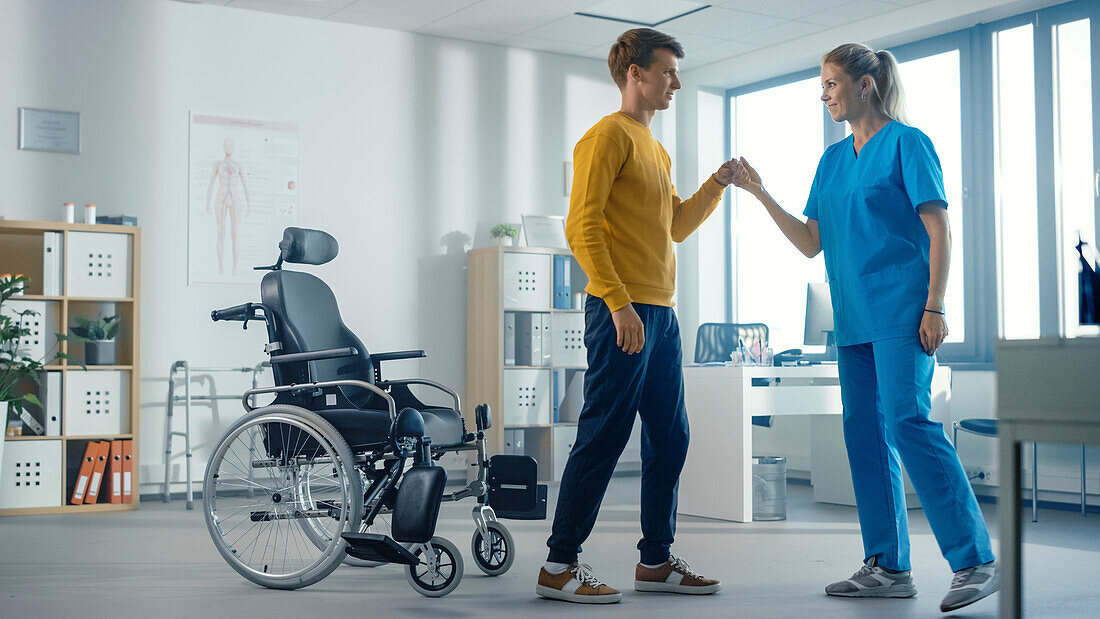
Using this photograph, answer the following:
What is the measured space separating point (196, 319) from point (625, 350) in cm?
340

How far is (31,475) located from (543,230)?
296 centimetres

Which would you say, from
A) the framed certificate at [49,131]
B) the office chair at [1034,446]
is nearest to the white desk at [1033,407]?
the office chair at [1034,446]

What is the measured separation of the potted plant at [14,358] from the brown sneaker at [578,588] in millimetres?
2921

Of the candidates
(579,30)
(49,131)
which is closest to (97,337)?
(49,131)

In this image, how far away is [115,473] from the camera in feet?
15.9

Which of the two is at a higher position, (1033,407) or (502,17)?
(502,17)

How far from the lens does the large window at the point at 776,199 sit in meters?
6.42

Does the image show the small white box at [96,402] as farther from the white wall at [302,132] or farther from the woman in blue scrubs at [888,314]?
the woman in blue scrubs at [888,314]

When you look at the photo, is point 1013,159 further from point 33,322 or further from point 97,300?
point 33,322

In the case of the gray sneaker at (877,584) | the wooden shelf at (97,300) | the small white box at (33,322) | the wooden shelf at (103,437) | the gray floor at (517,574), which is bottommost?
the gray floor at (517,574)

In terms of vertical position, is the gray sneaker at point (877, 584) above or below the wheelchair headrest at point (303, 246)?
below

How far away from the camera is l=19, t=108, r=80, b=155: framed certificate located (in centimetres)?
497

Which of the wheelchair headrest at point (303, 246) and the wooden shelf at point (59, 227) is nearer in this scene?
the wheelchair headrest at point (303, 246)

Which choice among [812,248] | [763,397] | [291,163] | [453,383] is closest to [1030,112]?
[763,397]
